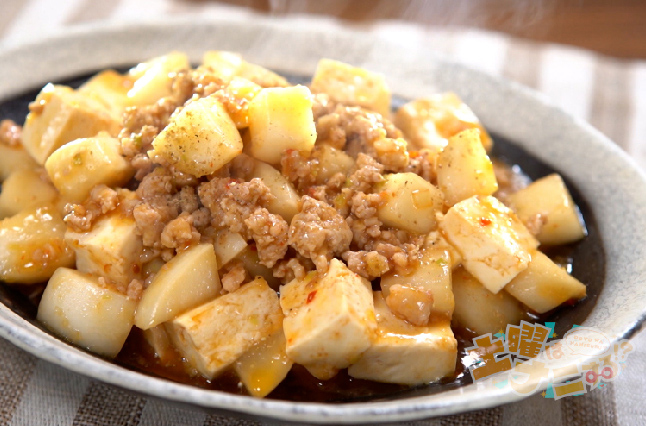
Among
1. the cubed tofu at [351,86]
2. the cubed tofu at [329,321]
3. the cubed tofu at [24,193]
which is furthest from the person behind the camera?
the cubed tofu at [351,86]

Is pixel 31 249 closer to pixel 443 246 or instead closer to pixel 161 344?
pixel 161 344

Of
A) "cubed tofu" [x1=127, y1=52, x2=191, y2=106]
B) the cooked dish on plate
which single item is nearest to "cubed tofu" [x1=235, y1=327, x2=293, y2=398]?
the cooked dish on plate

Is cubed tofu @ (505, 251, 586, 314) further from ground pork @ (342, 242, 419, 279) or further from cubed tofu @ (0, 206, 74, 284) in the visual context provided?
cubed tofu @ (0, 206, 74, 284)

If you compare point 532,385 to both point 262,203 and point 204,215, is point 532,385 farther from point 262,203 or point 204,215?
point 204,215

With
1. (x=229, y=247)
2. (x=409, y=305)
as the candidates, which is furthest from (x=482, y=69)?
(x=229, y=247)

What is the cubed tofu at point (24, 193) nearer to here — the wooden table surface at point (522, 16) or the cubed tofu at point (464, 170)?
the cubed tofu at point (464, 170)

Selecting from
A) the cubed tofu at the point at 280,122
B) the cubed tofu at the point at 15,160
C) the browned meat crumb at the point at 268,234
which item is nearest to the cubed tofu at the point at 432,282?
the browned meat crumb at the point at 268,234

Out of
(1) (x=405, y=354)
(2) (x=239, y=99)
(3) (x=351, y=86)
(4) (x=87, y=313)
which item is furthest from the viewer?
(3) (x=351, y=86)

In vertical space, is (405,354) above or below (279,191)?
below
